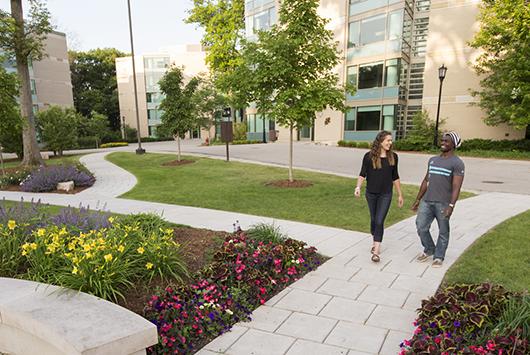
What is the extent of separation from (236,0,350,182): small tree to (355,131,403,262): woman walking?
512 cm

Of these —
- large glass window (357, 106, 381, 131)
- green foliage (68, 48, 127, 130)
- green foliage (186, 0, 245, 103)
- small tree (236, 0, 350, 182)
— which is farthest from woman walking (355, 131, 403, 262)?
green foliage (68, 48, 127, 130)

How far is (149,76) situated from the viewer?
58.7m

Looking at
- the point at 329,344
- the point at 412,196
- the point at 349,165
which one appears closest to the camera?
the point at 329,344

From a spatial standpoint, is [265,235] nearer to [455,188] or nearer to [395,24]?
[455,188]

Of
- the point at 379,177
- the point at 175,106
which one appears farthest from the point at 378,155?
the point at 175,106

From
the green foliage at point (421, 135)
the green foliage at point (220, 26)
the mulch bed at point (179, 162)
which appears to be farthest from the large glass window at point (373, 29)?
the mulch bed at point (179, 162)

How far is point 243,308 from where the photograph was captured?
379cm

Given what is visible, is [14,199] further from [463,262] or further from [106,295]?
[463,262]

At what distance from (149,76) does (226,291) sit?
6087 cm

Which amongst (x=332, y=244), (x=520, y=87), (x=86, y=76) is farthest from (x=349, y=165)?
(x=86, y=76)

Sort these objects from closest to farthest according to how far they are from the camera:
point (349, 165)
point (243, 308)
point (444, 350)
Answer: point (444, 350) < point (243, 308) < point (349, 165)

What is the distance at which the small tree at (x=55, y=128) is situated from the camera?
76.7ft

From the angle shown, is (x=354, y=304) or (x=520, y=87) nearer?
(x=354, y=304)

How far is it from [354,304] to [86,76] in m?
64.6
